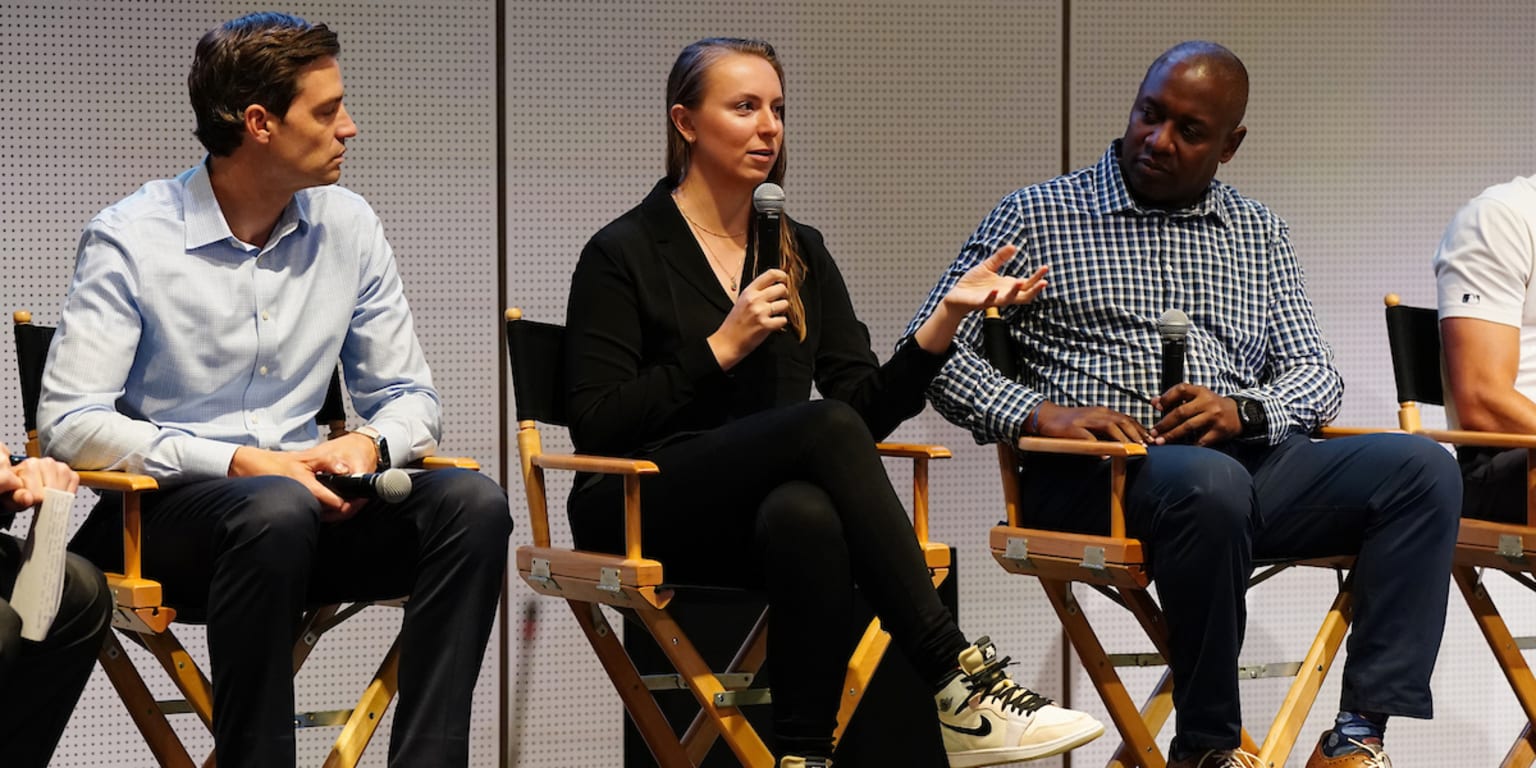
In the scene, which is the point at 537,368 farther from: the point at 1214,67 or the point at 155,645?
the point at 1214,67

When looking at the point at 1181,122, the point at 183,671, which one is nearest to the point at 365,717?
the point at 183,671

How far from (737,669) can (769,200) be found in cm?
84

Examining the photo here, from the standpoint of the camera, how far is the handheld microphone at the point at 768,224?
2.94 m

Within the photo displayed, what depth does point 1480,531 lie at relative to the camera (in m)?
3.46

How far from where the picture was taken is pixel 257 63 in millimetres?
2879

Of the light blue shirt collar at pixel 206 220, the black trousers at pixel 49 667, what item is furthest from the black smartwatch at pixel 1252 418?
the black trousers at pixel 49 667

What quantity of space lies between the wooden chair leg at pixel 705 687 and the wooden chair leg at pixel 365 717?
408 mm

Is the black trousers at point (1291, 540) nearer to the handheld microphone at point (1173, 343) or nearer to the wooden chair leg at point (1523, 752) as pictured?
the handheld microphone at point (1173, 343)

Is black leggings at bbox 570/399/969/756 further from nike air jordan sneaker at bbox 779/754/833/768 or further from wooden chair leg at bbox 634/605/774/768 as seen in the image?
wooden chair leg at bbox 634/605/774/768

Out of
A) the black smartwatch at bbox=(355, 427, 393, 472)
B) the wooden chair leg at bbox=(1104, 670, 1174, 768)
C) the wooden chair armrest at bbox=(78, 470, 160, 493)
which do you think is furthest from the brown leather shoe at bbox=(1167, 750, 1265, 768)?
the wooden chair armrest at bbox=(78, 470, 160, 493)

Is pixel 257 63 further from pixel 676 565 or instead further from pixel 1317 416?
pixel 1317 416

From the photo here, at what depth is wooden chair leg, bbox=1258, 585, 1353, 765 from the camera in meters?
3.18

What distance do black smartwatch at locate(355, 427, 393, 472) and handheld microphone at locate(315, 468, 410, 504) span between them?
0.10 metres

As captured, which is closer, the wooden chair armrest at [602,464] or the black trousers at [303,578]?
the black trousers at [303,578]
